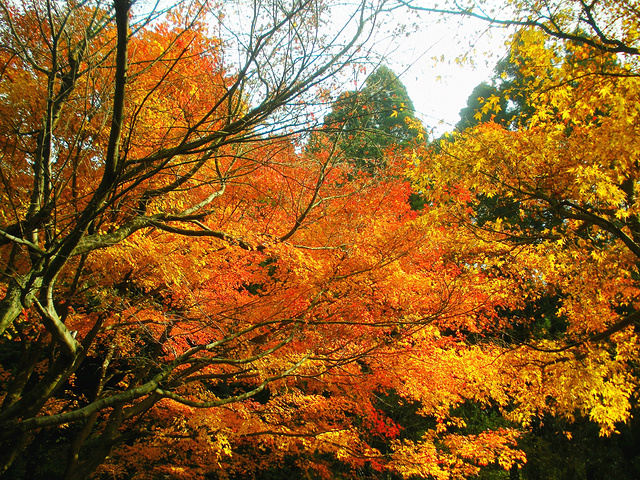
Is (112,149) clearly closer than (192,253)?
Yes

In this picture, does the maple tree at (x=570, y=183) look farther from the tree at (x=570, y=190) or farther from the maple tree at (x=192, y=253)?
the maple tree at (x=192, y=253)

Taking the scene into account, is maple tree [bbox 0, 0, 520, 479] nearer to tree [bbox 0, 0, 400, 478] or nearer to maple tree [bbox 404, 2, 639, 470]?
tree [bbox 0, 0, 400, 478]

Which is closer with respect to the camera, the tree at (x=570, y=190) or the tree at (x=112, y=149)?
the tree at (x=112, y=149)

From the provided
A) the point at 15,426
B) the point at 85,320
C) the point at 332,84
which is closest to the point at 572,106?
the point at 332,84

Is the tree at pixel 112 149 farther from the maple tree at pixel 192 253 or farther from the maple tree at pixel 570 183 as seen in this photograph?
the maple tree at pixel 570 183

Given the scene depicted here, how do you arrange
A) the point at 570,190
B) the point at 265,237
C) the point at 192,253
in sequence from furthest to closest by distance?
the point at 192,253 → the point at 265,237 → the point at 570,190

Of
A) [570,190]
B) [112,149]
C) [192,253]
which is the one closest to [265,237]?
[192,253]

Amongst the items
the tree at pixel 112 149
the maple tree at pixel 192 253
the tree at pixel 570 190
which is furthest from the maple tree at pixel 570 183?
the tree at pixel 112 149

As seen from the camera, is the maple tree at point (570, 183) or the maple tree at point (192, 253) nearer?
the maple tree at point (192, 253)

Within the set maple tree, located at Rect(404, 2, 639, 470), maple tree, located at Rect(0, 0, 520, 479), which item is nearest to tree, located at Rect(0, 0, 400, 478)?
maple tree, located at Rect(0, 0, 520, 479)

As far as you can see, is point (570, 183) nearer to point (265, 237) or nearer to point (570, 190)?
point (570, 190)

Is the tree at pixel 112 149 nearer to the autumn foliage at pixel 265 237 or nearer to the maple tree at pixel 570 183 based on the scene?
the autumn foliage at pixel 265 237

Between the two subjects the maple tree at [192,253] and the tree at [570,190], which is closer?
the maple tree at [192,253]

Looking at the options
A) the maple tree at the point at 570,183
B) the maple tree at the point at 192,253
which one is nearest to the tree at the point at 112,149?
the maple tree at the point at 192,253
